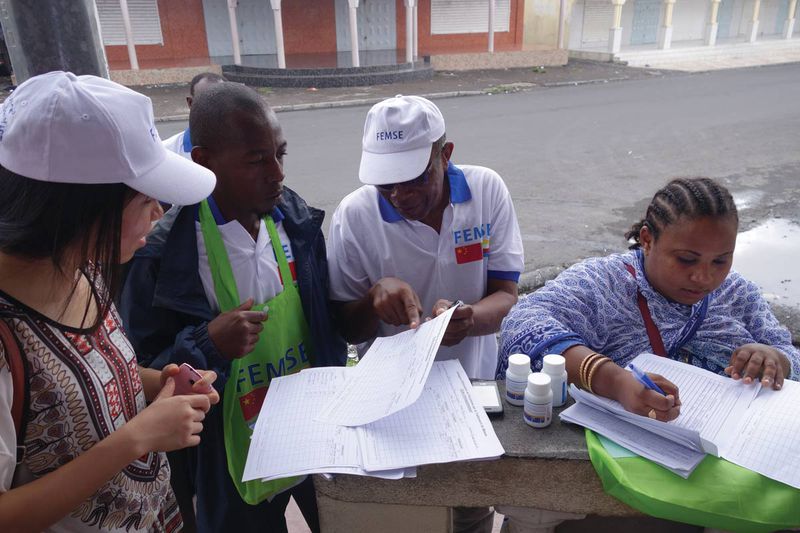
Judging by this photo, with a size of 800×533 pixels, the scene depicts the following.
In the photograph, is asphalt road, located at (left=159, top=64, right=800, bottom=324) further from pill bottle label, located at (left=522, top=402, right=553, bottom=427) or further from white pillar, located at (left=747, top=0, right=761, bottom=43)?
white pillar, located at (left=747, top=0, right=761, bottom=43)

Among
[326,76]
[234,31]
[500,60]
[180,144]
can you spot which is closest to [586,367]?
[180,144]

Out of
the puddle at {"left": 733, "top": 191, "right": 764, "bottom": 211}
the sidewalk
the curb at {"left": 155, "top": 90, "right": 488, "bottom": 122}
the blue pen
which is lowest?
the puddle at {"left": 733, "top": 191, "right": 764, "bottom": 211}

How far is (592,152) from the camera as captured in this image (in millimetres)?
8273

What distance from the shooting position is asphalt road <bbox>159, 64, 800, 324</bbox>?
19.0 ft

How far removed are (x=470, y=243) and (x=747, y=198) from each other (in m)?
5.61

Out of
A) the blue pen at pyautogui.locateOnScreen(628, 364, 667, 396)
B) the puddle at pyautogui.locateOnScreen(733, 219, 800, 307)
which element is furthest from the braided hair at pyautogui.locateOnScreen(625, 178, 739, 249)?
the puddle at pyautogui.locateOnScreen(733, 219, 800, 307)

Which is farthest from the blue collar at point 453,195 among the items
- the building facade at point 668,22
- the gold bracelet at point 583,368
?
the building facade at point 668,22

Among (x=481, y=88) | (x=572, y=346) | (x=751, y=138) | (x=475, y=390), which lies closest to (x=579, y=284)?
(x=572, y=346)

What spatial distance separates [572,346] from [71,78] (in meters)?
1.21

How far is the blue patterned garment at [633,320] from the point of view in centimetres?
156

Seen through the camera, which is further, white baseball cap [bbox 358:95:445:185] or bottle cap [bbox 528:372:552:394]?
white baseball cap [bbox 358:95:445:185]

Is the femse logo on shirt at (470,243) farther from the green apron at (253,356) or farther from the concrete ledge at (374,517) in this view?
the concrete ledge at (374,517)

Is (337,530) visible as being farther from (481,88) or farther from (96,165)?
(481,88)

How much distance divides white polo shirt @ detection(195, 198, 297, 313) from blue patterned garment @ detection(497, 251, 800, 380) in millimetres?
661
